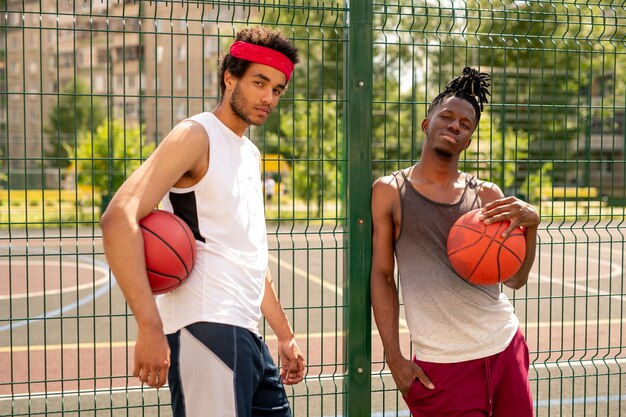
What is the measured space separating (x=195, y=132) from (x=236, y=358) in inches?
33.3

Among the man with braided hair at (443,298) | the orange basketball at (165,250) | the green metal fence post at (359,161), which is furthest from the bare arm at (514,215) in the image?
the orange basketball at (165,250)

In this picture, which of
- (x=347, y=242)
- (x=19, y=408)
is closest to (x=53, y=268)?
(x=19, y=408)

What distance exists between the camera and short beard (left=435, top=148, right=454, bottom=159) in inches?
134

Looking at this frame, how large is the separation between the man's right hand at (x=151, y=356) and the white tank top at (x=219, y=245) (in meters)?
0.21

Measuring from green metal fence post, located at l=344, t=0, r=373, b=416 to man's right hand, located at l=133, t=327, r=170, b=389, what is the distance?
156 cm

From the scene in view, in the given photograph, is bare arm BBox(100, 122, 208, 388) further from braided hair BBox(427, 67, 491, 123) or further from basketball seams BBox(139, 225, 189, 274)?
braided hair BBox(427, 67, 491, 123)

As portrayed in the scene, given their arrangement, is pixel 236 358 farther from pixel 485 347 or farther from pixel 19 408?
pixel 19 408

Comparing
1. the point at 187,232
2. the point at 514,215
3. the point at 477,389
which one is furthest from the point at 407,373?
the point at 187,232

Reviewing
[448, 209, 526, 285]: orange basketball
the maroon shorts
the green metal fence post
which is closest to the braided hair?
the green metal fence post

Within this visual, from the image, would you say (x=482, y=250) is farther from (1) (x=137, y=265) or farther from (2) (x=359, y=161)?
(1) (x=137, y=265)

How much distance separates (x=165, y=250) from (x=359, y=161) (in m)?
1.51

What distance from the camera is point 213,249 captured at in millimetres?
2818

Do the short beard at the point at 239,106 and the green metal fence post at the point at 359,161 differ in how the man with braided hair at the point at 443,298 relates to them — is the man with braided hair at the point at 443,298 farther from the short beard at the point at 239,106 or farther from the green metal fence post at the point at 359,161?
the short beard at the point at 239,106

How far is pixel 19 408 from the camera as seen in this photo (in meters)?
5.96
